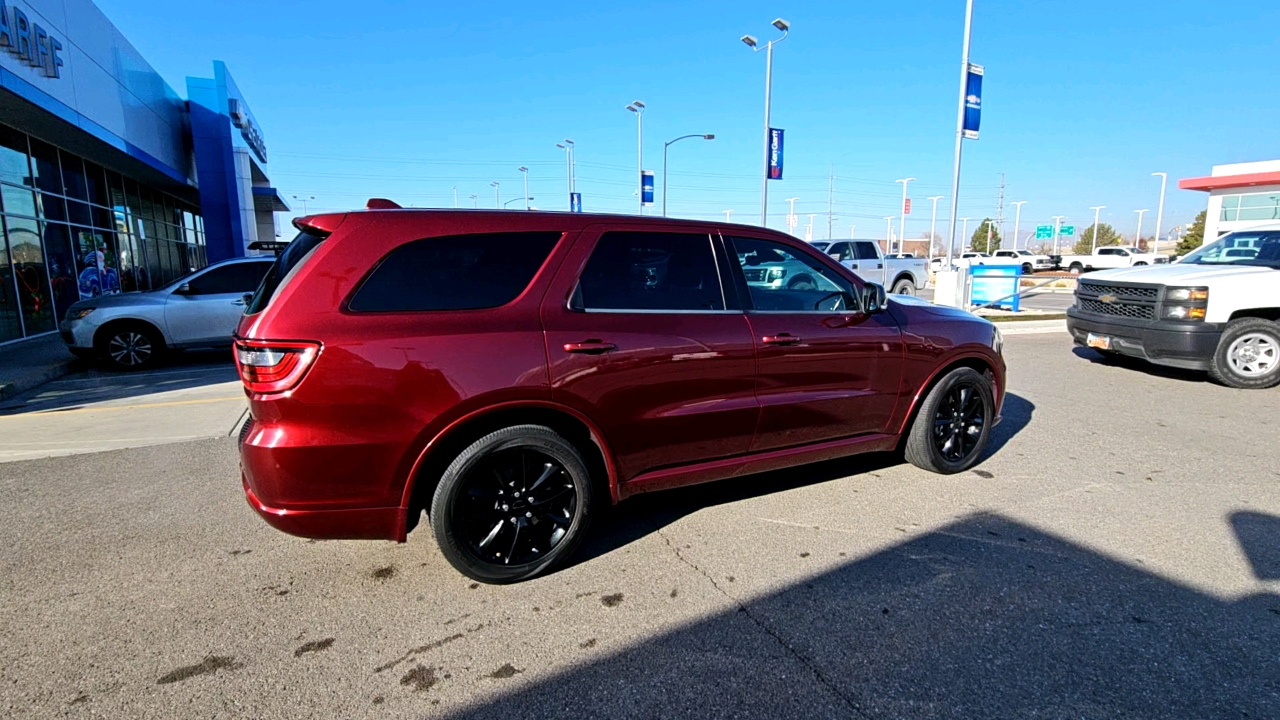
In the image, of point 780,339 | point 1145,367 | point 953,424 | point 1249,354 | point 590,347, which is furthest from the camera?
point 1145,367

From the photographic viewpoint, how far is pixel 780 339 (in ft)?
12.2

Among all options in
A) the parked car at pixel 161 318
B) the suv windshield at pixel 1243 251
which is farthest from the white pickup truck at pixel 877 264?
the parked car at pixel 161 318

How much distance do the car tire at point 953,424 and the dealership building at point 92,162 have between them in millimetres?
12146

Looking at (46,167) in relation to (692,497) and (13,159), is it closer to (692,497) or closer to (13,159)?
(13,159)

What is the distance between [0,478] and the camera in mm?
4691

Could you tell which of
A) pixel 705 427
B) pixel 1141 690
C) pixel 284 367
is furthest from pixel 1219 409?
pixel 284 367

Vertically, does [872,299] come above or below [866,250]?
below

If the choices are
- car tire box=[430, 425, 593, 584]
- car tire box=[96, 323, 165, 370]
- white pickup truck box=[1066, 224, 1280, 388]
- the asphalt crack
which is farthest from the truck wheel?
car tire box=[96, 323, 165, 370]

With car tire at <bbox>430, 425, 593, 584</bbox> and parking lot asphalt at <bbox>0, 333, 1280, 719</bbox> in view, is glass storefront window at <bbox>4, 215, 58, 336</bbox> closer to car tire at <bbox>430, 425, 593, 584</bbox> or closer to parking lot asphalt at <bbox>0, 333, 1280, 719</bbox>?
parking lot asphalt at <bbox>0, 333, 1280, 719</bbox>

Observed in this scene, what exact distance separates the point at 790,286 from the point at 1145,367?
7477 mm

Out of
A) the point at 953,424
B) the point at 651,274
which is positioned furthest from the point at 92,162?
the point at 953,424

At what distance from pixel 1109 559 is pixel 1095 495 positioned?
106 cm

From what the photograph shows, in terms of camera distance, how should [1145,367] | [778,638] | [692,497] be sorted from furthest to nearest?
1. [1145,367]
2. [692,497]
3. [778,638]

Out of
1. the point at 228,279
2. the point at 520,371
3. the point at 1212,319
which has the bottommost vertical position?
the point at 1212,319
